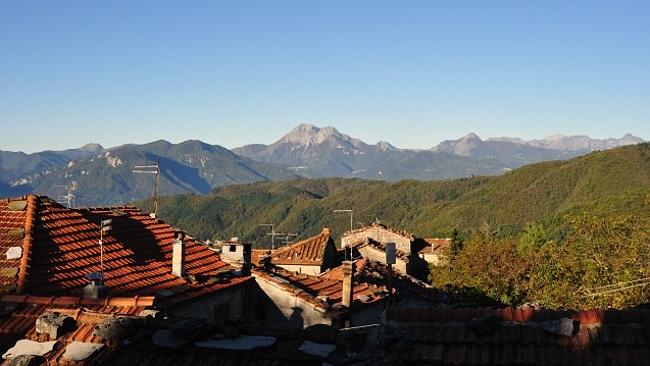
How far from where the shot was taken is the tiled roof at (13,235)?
540 inches

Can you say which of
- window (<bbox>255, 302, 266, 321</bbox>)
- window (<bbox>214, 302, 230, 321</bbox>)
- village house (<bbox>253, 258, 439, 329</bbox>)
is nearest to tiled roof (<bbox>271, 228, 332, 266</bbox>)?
village house (<bbox>253, 258, 439, 329</bbox>)

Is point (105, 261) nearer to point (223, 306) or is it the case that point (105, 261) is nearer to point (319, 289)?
point (223, 306)

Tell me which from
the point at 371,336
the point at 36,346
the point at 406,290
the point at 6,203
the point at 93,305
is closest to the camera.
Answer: the point at 371,336

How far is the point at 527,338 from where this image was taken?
720cm

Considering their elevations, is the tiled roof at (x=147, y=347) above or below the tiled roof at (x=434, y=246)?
above

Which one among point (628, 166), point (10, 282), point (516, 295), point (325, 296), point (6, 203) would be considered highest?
point (628, 166)

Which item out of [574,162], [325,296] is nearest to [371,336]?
[325,296]

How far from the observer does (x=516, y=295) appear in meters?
40.2

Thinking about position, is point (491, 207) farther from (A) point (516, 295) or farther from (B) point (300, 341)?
(B) point (300, 341)

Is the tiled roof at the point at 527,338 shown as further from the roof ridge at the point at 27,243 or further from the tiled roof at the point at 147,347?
the roof ridge at the point at 27,243

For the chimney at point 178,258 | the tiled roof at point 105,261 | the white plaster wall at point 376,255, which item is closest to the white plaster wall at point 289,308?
the tiled roof at point 105,261

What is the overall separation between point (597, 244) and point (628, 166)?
145730 millimetres

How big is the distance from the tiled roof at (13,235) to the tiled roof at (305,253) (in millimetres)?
17993

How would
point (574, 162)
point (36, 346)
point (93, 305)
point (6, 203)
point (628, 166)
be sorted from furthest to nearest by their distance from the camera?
point (574, 162) → point (628, 166) → point (6, 203) → point (93, 305) → point (36, 346)
